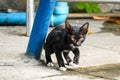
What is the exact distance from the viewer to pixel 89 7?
9273mm

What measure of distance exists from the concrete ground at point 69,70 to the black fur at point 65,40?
17 cm

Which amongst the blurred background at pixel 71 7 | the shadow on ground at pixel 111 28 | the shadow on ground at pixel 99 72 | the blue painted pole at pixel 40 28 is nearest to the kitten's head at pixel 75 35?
the shadow on ground at pixel 99 72

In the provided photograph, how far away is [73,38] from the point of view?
4.22 m

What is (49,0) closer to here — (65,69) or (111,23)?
(65,69)

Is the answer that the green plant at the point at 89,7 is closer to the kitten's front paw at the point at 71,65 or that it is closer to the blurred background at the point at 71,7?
the blurred background at the point at 71,7

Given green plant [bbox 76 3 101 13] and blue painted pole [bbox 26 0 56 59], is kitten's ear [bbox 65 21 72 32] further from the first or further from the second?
green plant [bbox 76 3 101 13]

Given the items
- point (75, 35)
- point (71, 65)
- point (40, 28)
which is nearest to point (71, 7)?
point (40, 28)

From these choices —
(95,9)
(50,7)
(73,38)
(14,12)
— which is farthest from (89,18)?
(73,38)

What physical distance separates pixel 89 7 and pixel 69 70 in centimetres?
502

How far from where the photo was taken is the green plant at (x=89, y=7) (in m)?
9.12

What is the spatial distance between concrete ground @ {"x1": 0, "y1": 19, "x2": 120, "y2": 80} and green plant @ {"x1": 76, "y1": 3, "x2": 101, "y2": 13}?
2.32 m

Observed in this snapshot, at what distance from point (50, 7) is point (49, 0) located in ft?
0.29

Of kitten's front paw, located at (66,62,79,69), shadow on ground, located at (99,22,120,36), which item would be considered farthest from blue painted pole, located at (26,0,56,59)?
shadow on ground, located at (99,22,120,36)

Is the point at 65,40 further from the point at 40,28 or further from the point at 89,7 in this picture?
the point at 89,7
